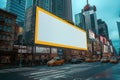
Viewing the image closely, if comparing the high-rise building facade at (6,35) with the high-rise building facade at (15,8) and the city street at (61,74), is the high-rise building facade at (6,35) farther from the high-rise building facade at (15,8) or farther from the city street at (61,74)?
the high-rise building facade at (15,8)

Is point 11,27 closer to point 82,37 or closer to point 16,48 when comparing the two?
point 16,48

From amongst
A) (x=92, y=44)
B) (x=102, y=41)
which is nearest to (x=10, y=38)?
(x=92, y=44)

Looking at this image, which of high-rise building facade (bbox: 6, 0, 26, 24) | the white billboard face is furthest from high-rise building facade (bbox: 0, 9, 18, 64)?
high-rise building facade (bbox: 6, 0, 26, 24)

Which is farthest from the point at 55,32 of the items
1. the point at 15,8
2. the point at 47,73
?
the point at 15,8

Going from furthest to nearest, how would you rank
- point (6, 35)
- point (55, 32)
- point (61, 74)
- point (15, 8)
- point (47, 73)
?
point (15, 8) < point (6, 35) < point (55, 32) < point (47, 73) < point (61, 74)

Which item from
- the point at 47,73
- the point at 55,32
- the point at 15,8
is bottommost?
the point at 47,73

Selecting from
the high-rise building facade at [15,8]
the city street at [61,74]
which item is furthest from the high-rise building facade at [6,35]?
the high-rise building facade at [15,8]

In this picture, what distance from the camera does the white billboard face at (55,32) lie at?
80.3 ft

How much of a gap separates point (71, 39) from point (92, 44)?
72484 mm

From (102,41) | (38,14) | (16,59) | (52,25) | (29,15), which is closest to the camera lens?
(38,14)

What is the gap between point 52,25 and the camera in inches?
1088

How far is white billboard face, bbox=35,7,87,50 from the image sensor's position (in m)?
24.5

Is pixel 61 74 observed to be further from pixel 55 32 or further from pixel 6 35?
pixel 6 35

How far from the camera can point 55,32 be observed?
28.3 meters
